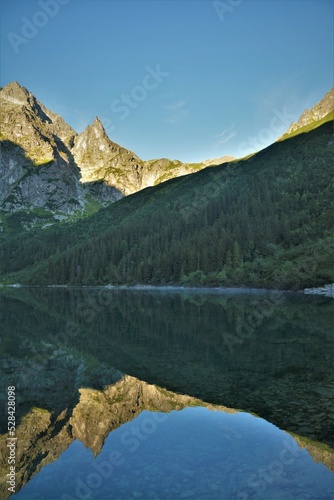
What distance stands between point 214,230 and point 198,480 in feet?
605

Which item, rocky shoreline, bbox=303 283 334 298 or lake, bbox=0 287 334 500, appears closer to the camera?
lake, bbox=0 287 334 500

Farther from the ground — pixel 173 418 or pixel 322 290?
pixel 173 418

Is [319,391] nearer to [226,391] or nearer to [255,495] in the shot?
[226,391]

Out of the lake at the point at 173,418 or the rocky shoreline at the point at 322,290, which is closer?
the lake at the point at 173,418

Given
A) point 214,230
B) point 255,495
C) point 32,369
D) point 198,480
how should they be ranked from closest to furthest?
1. point 255,495
2. point 198,480
3. point 32,369
4. point 214,230

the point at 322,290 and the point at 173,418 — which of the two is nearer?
the point at 173,418

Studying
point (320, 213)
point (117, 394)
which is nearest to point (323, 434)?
point (117, 394)

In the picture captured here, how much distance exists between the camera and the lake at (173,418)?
10.8 m

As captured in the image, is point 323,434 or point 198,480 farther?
point 323,434

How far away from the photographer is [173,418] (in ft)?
53.7

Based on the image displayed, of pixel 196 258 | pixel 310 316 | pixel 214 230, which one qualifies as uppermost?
pixel 214 230

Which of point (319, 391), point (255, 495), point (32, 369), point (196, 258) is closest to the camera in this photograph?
point (255, 495)

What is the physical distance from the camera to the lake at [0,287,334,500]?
10797 millimetres

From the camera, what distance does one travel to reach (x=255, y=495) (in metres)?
9.84
